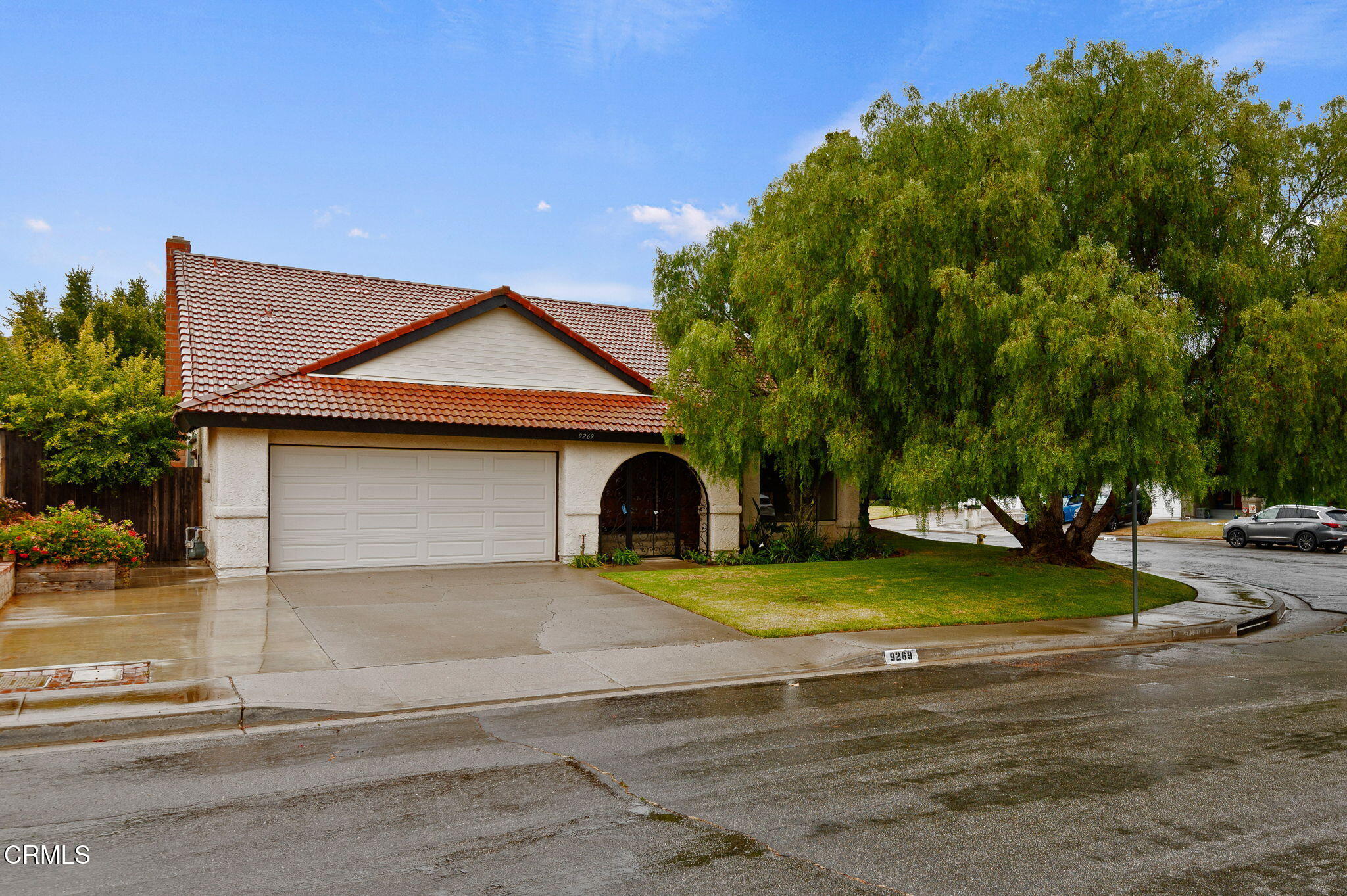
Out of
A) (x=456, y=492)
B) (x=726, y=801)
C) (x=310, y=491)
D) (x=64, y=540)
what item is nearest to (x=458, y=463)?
(x=456, y=492)

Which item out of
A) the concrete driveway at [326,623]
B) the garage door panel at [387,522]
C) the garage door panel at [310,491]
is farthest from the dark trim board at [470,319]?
the concrete driveway at [326,623]

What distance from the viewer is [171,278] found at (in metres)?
22.6

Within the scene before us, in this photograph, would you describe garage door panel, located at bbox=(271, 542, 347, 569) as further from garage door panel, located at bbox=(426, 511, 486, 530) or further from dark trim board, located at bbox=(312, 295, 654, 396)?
dark trim board, located at bbox=(312, 295, 654, 396)

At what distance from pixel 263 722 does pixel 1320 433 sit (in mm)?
14096

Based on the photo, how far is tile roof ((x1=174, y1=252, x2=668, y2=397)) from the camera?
54.8 feet

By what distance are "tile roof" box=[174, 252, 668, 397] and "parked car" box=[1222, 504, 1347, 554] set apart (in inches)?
802

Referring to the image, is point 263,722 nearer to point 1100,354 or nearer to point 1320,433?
point 1100,354

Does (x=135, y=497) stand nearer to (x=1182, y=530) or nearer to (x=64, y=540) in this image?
(x=64, y=540)

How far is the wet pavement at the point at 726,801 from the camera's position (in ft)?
14.6

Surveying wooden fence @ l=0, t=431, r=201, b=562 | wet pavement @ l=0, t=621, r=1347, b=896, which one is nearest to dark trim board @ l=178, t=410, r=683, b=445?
wooden fence @ l=0, t=431, r=201, b=562

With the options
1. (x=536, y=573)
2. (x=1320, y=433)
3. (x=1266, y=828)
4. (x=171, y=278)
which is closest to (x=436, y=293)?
(x=171, y=278)

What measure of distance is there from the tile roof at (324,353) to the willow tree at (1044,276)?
16.2 feet

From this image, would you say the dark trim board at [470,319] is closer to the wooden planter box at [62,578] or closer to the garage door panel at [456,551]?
the garage door panel at [456,551]

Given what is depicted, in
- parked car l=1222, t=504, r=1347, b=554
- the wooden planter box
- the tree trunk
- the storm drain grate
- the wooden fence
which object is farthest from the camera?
parked car l=1222, t=504, r=1347, b=554
